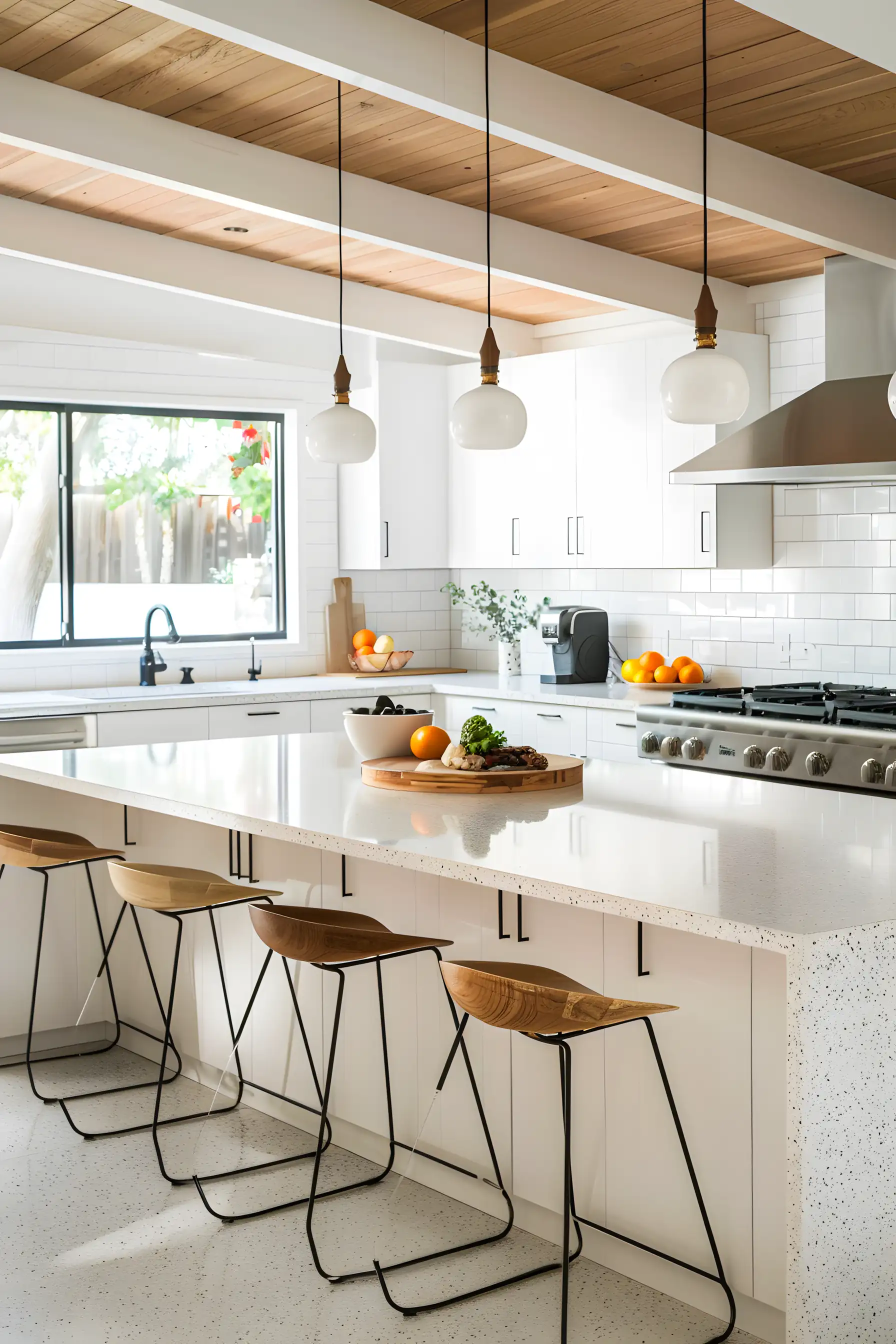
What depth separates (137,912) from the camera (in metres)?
4.43

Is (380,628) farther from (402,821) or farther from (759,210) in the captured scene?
(402,821)

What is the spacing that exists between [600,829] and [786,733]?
2046 mm

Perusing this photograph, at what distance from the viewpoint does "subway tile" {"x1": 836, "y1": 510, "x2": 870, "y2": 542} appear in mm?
5480

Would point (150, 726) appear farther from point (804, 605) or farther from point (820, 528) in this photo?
point (820, 528)

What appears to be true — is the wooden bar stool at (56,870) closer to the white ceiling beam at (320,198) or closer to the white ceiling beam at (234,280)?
the white ceiling beam at (320,198)

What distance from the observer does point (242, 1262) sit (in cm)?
299

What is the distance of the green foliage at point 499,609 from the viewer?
22.7 feet

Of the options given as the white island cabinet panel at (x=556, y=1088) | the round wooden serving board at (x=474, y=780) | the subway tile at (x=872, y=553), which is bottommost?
the white island cabinet panel at (x=556, y=1088)

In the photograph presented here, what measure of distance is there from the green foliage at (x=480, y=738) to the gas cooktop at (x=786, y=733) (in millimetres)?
1464

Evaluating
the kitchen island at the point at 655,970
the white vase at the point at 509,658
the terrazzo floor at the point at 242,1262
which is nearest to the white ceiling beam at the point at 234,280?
the white vase at the point at 509,658

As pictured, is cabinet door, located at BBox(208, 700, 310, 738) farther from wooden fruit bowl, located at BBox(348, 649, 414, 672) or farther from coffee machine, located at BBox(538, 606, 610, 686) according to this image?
coffee machine, located at BBox(538, 606, 610, 686)

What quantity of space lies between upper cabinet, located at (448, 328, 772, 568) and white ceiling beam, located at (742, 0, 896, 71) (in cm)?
315

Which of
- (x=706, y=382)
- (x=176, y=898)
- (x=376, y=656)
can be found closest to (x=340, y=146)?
(x=706, y=382)

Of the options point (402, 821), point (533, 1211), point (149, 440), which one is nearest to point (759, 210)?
point (402, 821)
